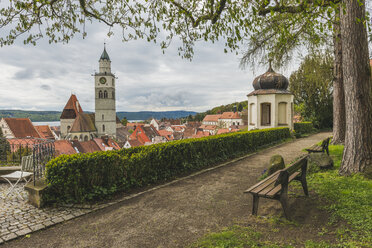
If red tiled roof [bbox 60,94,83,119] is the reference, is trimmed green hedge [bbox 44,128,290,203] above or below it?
below

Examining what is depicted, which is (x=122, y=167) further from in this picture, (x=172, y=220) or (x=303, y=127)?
(x=303, y=127)

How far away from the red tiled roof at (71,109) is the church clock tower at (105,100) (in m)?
7.54

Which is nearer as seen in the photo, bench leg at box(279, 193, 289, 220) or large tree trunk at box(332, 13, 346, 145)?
bench leg at box(279, 193, 289, 220)

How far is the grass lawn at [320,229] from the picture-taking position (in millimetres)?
3367

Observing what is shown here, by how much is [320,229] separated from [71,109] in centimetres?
8943

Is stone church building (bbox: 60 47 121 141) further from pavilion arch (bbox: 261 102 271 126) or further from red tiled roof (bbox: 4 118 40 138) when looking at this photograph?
pavilion arch (bbox: 261 102 271 126)

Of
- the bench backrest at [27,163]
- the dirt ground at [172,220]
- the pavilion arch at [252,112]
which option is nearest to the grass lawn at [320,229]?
the dirt ground at [172,220]

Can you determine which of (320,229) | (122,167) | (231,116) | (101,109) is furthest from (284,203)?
(231,116)

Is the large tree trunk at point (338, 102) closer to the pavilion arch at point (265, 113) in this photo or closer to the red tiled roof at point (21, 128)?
the pavilion arch at point (265, 113)

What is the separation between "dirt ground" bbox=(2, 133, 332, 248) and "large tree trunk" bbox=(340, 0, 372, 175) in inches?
89.1

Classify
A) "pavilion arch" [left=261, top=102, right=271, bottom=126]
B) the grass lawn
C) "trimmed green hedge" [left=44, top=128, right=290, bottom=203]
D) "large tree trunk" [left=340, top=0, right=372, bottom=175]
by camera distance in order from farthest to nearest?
"pavilion arch" [left=261, top=102, right=271, bottom=126] < "large tree trunk" [left=340, top=0, right=372, bottom=175] < "trimmed green hedge" [left=44, top=128, right=290, bottom=203] < the grass lawn

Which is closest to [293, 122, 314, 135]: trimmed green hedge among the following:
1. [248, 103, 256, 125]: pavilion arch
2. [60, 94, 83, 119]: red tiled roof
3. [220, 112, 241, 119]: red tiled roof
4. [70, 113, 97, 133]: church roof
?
[248, 103, 256, 125]: pavilion arch

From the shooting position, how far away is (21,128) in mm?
49469

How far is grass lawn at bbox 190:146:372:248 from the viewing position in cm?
337
